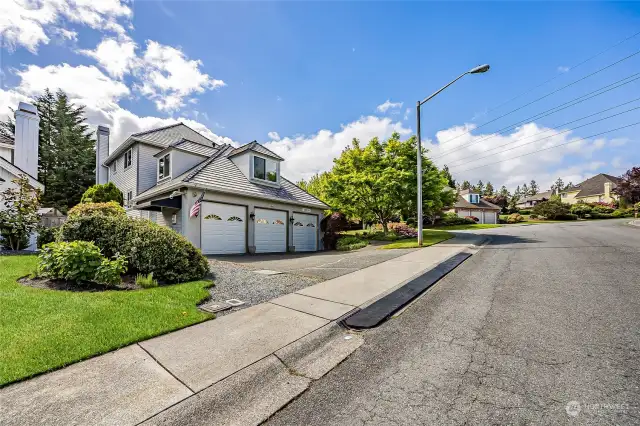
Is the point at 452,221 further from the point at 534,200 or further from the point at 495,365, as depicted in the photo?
the point at 534,200

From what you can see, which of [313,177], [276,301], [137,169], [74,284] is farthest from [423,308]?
[313,177]

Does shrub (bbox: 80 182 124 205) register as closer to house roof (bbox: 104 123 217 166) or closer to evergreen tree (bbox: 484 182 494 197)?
house roof (bbox: 104 123 217 166)

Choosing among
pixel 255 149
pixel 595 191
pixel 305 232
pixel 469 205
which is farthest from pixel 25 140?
pixel 595 191

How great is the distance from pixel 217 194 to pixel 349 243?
8.44m

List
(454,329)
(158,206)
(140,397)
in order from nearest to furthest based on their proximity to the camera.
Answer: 1. (140,397)
2. (454,329)
3. (158,206)

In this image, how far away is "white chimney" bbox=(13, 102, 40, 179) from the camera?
1606 cm

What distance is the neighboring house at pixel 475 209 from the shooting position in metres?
40.8

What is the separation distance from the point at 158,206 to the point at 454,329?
1229 cm

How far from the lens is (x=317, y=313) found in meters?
4.58

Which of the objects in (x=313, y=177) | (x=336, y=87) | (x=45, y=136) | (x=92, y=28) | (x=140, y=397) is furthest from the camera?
(x=313, y=177)

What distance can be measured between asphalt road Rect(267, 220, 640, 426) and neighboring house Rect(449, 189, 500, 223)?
38.3 m

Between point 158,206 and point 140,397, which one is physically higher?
point 158,206

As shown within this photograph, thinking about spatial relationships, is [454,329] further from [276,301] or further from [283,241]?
[283,241]

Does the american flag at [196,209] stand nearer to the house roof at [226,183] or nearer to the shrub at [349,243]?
the house roof at [226,183]
